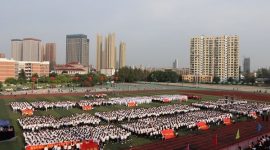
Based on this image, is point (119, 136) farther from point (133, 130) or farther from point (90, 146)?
point (90, 146)

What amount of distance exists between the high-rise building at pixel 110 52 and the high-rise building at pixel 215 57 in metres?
57.3

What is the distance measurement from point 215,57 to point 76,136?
347 feet

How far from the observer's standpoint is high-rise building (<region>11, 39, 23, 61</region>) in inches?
A: 7510

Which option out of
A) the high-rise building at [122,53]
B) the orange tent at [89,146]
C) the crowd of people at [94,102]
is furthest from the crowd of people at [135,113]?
the high-rise building at [122,53]

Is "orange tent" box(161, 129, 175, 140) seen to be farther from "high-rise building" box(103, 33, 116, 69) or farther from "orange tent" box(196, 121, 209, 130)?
Answer: "high-rise building" box(103, 33, 116, 69)

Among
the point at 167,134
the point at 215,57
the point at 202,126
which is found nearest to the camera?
the point at 167,134

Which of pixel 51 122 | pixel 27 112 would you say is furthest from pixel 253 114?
pixel 27 112

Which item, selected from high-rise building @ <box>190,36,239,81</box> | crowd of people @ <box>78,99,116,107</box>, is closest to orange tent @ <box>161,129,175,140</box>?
crowd of people @ <box>78,99,116,107</box>

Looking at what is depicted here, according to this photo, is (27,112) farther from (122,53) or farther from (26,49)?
(26,49)

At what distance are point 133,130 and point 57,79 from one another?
6780cm

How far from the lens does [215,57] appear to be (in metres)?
121

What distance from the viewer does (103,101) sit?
1647 inches

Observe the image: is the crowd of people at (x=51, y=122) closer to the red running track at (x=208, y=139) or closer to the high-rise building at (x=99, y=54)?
the red running track at (x=208, y=139)

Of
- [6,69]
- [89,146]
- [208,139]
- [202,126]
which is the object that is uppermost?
[6,69]
